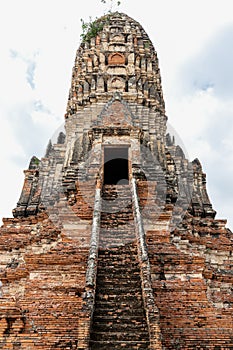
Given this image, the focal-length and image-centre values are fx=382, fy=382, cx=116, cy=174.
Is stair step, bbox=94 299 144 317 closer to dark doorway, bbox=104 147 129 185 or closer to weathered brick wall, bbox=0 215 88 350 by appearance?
weathered brick wall, bbox=0 215 88 350

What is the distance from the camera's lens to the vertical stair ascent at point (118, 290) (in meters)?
6.49

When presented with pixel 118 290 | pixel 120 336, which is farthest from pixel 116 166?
pixel 120 336

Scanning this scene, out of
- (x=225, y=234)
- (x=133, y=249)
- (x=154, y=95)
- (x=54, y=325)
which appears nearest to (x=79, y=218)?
(x=133, y=249)

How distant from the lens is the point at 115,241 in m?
9.26

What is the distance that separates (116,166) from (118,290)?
953cm

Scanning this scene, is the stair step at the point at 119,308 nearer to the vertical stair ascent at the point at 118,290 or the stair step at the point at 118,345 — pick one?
the vertical stair ascent at the point at 118,290

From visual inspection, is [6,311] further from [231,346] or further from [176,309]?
[231,346]

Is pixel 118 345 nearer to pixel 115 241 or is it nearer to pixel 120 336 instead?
pixel 120 336

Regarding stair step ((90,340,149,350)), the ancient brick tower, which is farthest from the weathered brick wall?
stair step ((90,340,149,350))

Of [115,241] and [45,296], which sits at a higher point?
[115,241]

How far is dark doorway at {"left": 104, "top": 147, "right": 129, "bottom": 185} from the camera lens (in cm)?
1513

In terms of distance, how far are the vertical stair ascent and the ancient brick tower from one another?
0.02 meters

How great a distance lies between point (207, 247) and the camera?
12578mm

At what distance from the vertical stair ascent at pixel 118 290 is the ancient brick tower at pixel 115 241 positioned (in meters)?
0.02
